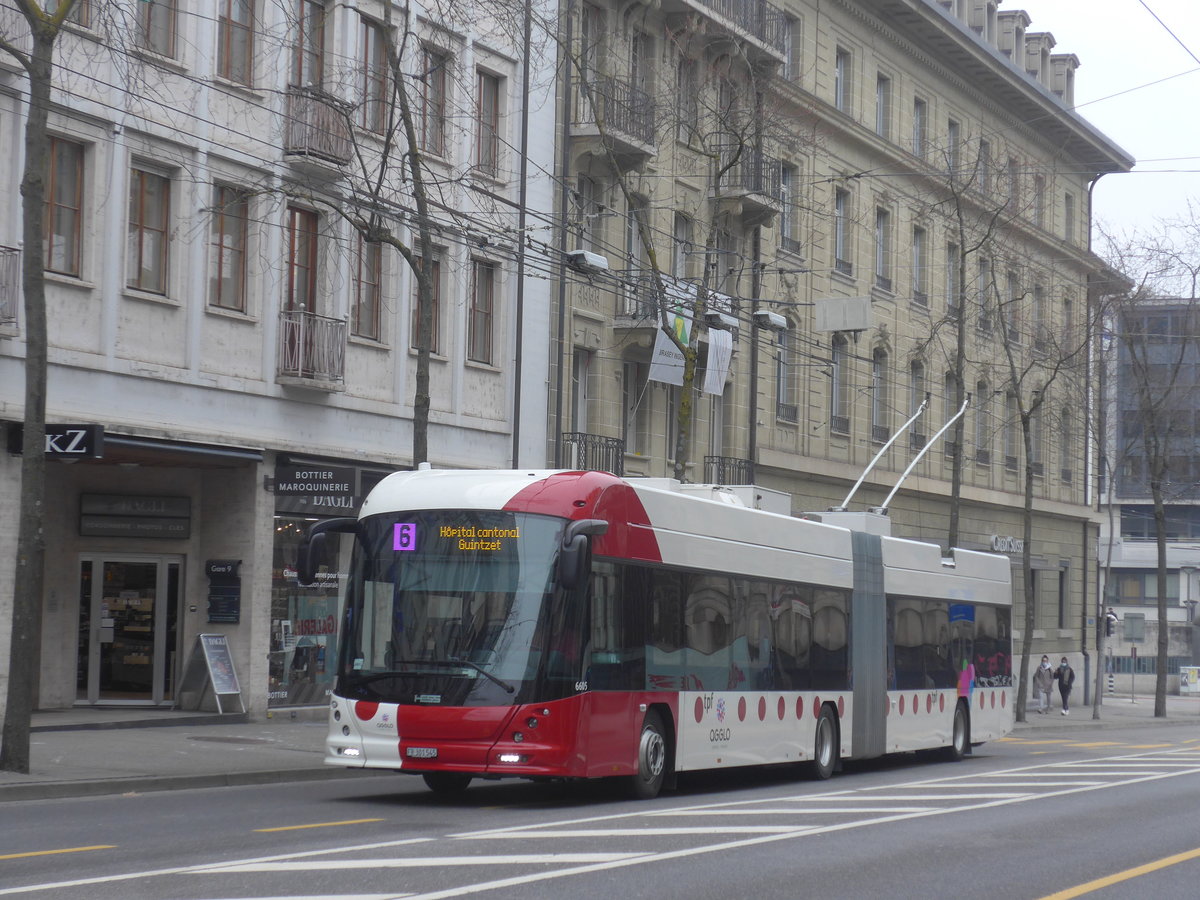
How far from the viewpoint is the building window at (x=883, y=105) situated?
4584 cm

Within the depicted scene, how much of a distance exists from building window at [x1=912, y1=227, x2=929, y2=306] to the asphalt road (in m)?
29.6

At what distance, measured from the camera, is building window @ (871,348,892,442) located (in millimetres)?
45656

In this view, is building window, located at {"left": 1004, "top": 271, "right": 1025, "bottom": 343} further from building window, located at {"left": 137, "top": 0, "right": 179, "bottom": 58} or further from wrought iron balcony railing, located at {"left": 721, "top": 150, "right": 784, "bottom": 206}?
building window, located at {"left": 137, "top": 0, "right": 179, "bottom": 58}

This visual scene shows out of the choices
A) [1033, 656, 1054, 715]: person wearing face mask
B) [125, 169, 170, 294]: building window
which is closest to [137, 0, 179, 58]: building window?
[125, 169, 170, 294]: building window

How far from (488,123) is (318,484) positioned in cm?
784

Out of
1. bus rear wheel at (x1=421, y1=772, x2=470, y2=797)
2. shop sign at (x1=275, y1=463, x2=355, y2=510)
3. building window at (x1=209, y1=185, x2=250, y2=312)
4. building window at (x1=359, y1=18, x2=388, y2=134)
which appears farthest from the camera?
building window at (x1=359, y1=18, x2=388, y2=134)

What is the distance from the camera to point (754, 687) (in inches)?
770

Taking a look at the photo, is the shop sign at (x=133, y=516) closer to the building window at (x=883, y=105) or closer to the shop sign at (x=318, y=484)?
the shop sign at (x=318, y=484)

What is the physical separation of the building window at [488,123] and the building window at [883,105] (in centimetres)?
1664

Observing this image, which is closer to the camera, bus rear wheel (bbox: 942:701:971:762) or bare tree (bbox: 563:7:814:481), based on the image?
bus rear wheel (bbox: 942:701:971:762)

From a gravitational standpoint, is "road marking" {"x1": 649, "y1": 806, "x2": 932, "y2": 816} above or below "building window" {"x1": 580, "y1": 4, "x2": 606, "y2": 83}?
below

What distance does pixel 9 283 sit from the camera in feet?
71.7

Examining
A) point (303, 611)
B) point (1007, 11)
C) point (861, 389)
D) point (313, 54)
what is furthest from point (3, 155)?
point (1007, 11)

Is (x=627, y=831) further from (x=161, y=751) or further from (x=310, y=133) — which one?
(x=310, y=133)
